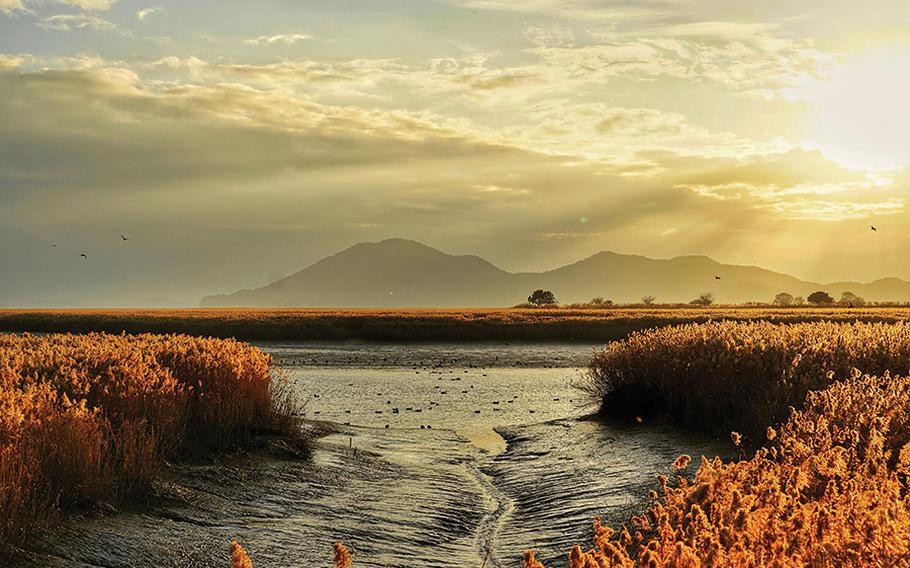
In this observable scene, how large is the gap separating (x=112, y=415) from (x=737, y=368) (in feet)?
40.5

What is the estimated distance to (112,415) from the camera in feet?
45.2

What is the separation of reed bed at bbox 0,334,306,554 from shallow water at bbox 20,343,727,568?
0.47 meters

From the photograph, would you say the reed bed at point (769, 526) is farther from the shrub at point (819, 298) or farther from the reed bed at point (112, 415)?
the shrub at point (819, 298)

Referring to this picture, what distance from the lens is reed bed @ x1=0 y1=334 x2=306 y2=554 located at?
1030cm

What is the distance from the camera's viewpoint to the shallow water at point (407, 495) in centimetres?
1063

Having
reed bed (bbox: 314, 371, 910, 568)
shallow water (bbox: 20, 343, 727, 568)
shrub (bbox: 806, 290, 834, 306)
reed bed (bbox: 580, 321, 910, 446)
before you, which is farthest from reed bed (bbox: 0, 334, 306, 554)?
shrub (bbox: 806, 290, 834, 306)

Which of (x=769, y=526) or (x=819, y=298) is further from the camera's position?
(x=819, y=298)

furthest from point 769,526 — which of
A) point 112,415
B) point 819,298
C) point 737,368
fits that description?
point 819,298

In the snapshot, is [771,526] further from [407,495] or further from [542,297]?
[542,297]

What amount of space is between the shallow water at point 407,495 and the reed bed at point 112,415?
0.47 metres

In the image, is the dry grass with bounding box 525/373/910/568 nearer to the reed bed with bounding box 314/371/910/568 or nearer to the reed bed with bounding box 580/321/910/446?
the reed bed with bounding box 314/371/910/568

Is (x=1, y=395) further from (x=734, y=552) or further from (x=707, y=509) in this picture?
(x=734, y=552)

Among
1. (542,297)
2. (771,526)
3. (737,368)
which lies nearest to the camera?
(771,526)

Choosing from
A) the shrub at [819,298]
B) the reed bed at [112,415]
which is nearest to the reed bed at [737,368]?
the reed bed at [112,415]
